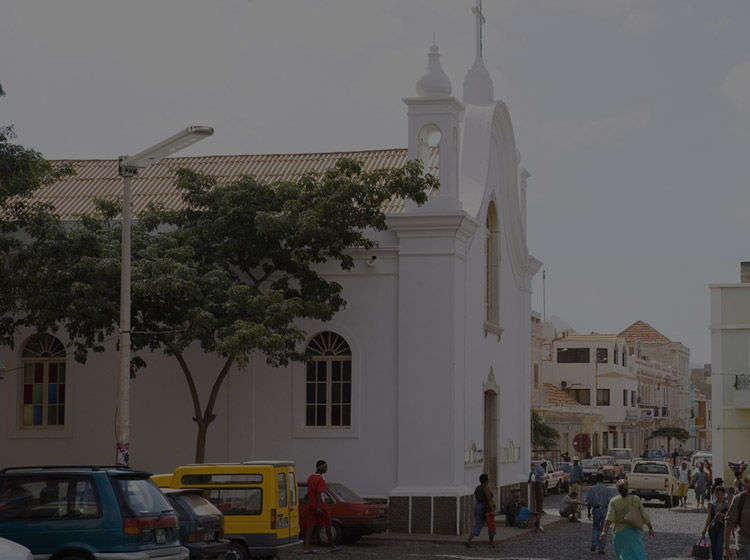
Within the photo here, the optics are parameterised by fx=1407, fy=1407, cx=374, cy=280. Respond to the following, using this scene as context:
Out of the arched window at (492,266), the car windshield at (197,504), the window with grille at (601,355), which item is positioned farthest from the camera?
the window with grille at (601,355)

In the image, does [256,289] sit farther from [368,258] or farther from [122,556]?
[122,556]

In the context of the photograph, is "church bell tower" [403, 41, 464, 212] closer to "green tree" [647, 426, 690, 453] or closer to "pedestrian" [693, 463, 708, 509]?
"pedestrian" [693, 463, 708, 509]

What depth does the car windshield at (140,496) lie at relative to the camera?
54.0 ft

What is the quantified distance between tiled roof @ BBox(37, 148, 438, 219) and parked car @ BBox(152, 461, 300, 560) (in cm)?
1150

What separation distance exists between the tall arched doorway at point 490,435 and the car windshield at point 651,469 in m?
13.2

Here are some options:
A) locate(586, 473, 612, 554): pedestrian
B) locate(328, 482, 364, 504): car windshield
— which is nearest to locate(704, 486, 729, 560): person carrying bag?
locate(586, 473, 612, 554): pedestrian

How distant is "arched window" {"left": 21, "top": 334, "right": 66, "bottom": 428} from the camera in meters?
32.3

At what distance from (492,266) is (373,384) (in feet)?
20.5

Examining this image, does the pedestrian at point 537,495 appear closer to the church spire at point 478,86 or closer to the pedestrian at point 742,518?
the church spire at point 478,86

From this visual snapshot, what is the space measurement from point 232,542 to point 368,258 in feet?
34.2

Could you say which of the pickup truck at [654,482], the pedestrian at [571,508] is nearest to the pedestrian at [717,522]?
the pedestrian at [571,508]

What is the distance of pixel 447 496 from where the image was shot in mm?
29500

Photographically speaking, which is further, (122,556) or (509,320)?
(509,320)

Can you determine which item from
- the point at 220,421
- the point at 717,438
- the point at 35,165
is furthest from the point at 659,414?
→ the point at 35,165
